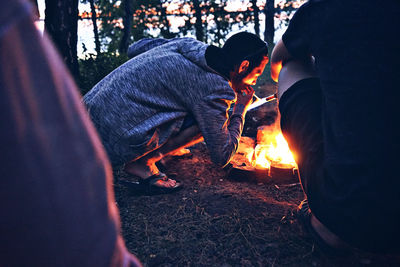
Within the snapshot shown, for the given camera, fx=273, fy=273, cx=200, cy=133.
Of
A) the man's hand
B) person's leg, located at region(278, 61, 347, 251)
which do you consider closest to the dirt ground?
person's leg, located at region(278, 61, 347, 251)

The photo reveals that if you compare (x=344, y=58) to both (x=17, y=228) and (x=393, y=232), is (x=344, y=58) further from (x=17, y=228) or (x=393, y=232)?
(x=17, y=228)

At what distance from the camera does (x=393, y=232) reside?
123 cm

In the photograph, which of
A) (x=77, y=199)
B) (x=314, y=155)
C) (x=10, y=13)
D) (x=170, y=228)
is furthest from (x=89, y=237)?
(x=170, y=228)

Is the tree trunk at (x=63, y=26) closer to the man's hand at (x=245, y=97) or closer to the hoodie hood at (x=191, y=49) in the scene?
the hoodie hood at (x=191, y=49)

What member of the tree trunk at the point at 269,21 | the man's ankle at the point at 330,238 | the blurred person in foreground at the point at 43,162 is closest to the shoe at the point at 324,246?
the man's ankle at the point at 330,238

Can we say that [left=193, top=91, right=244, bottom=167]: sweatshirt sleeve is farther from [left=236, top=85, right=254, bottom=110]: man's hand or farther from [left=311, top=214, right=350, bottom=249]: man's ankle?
[left=311, top=214, right=350, bottom=249]: man's ankle

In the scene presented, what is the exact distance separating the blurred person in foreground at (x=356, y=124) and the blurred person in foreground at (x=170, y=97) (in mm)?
1009

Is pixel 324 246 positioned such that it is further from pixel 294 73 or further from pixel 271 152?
pixel 271 152

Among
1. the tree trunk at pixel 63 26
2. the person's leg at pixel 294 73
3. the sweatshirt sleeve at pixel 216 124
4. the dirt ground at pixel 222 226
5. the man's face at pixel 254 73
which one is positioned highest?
the tree trunk at pixel 63 26

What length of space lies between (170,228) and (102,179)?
181 centimetres

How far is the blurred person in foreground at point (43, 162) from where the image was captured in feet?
1.25

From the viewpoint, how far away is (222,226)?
2.13 meters

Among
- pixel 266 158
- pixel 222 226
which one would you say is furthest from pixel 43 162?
pixel 266 158

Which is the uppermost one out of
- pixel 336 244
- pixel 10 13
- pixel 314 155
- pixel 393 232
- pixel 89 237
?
pixel 10 13
